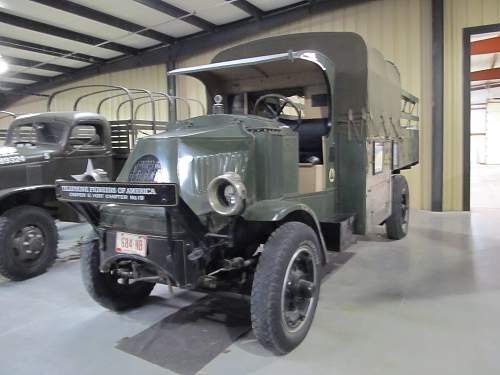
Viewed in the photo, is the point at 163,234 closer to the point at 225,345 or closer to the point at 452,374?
the point at 225,345

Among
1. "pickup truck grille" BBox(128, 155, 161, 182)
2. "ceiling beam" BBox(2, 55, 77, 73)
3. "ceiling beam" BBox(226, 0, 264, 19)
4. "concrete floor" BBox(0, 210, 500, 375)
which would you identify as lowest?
"concrete floor" BBox(0, 210, 500, 375)

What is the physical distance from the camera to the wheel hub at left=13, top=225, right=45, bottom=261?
4008 mm

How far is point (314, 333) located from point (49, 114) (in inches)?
162

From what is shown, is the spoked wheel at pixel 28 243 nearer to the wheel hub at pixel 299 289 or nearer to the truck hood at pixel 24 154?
the truck hood at pixel 24 154

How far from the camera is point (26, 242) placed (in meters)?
4.05

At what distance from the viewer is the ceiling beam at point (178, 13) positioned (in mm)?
7578

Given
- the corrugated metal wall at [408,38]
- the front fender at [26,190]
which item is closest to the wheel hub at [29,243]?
the front fender at [26,190]

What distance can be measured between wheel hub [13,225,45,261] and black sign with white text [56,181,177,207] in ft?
6.29

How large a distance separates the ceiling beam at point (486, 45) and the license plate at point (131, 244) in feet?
29.3

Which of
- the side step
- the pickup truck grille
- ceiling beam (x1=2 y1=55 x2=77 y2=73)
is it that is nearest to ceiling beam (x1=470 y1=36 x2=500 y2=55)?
the side step

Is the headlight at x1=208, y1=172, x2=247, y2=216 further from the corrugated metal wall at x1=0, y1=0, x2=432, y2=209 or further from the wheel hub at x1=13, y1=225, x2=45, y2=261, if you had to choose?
the corrugated metal wall at x1=0, y1=0, x2=432, y2=209

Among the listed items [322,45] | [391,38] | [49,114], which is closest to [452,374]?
[322,45]

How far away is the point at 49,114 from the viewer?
500cm

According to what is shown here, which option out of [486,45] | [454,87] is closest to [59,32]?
[454,87]
